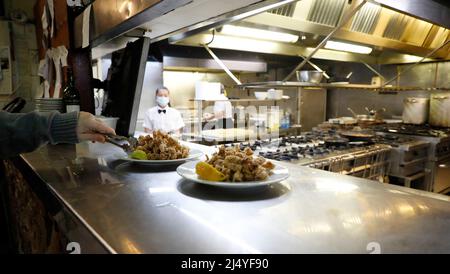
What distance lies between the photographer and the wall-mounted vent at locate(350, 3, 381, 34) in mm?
3004

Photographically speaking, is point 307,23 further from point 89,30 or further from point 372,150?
point 89,30

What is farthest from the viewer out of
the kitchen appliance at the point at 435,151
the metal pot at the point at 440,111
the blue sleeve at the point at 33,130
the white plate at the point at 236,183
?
the metal pot at the point at 440,111

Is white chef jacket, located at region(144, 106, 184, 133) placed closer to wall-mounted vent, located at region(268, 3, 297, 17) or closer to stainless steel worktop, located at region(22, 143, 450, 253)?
wall-mounted vent, located at region(268, 3, 297, 17)

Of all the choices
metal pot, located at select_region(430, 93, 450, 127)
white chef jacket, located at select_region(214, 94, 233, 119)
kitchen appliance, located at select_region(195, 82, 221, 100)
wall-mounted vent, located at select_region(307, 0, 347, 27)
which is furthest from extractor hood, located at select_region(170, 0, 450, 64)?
white chef jacket, located at select_region(214, 94, 233, 119)

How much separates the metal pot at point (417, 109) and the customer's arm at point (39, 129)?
16.0 ft

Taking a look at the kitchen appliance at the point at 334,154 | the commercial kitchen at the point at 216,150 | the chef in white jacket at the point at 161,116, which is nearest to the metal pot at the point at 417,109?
the commercial kitchen at the point at 216,150

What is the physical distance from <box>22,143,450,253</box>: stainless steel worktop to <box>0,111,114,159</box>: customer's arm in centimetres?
14

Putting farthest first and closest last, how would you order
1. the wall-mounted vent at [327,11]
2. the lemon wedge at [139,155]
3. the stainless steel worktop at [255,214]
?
the wall-mounted vent at [327,11] < the lemon wedge at [139,155] < the stainless steel worktop at [255,214]

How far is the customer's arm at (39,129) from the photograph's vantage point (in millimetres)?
1098

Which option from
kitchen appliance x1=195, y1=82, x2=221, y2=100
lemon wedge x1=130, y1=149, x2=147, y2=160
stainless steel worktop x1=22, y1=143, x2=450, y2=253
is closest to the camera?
stainless steel worktop x1=22, y1=143, x2=450, y2=253

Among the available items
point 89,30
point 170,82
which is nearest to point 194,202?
point 89,30

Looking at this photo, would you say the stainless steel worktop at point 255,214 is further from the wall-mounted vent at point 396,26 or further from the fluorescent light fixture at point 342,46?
the wall-mounted vent at point 396,26

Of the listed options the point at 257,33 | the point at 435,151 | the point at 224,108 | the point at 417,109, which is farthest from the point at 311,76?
the point at 224,108

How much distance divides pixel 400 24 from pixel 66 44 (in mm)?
3624
